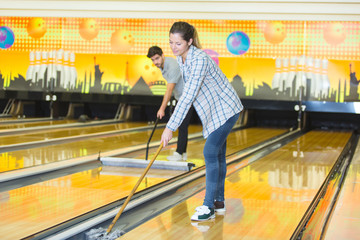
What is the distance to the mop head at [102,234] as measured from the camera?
2611mm

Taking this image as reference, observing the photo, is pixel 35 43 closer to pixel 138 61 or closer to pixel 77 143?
pixel 138 61

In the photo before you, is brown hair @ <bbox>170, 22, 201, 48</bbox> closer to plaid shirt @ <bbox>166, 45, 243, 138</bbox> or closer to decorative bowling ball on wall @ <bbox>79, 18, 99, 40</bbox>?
plaid shirt @ <bbox>166, 45, 243, 138</bbox>

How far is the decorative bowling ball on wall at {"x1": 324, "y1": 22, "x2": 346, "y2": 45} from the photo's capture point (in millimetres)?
9156

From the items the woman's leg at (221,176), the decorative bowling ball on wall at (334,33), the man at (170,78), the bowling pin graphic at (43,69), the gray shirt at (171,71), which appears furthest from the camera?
the bowling pin graphic at (43,69)

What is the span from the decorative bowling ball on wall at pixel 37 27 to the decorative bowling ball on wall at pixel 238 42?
3.63m

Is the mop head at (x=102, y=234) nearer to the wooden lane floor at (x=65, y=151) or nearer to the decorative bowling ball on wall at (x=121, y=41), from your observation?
the wooden lane floor at (x=65, y=151)

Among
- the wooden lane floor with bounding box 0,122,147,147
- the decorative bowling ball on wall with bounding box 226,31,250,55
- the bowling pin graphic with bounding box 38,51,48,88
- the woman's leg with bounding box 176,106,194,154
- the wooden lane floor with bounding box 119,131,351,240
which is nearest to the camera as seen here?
the wooden lane floor with bounding box 119,131,351,240

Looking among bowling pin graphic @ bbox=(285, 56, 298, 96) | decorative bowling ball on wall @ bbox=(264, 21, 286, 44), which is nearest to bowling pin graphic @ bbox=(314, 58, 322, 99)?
bowling pin graphic @ bbox=(285, 56, 298, 96)

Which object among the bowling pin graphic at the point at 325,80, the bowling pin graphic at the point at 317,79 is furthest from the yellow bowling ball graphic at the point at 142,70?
the bowling pin graphic at the point at 325,80

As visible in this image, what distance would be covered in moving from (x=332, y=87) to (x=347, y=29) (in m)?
1.05

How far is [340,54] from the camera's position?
9.21 m

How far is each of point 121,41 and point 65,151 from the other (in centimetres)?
485

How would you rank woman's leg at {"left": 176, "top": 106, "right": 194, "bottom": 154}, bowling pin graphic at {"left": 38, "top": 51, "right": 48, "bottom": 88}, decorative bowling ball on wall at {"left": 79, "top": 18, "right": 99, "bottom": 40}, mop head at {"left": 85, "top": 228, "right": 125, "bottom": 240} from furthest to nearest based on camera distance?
bowling pin graphic at {"left": 38, "top": 51, "right": 48, "bottom": 88}, decorative bowling ball on wall at {"left": 79, "top": 18, "right": 99, "bottom": 40}, woman's leg at {"left": 176, "top": 106, "right": 194, "bottom": 154}, mop head at {"left": 85, "top": 228, "right": 125, "bottom": 240}

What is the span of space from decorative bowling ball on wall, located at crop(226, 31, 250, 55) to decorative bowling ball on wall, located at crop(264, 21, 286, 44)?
15.0 inches
